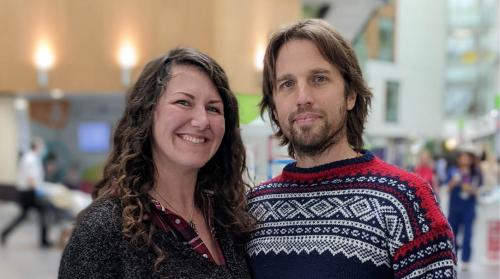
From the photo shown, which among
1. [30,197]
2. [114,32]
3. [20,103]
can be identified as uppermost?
[114,32]

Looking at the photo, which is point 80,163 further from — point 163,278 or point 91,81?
point 163,278

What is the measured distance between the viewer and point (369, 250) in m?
1.61

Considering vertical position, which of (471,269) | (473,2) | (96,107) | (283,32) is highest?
(473,2)

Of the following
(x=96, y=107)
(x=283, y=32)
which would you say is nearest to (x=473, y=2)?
(x=96, y=107)

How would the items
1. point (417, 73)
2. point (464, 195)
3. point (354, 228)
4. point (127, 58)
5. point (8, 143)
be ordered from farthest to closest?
1. point (417, 73)
2. point (8, 143)
3. point (127, 58)
4. point (464, 195)
5. point (354, 228)

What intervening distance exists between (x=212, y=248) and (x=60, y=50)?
29.0 feet

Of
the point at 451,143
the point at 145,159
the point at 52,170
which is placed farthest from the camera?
the point at 451,143

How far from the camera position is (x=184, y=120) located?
1.71 metres

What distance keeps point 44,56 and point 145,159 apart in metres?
8.78

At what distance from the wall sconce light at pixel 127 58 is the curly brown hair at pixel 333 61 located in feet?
26.0

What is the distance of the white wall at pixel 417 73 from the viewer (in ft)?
82.2

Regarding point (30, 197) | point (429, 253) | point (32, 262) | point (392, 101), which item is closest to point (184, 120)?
point (429, 253)

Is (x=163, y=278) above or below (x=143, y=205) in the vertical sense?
below

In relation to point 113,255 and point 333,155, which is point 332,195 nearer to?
point 333,155
